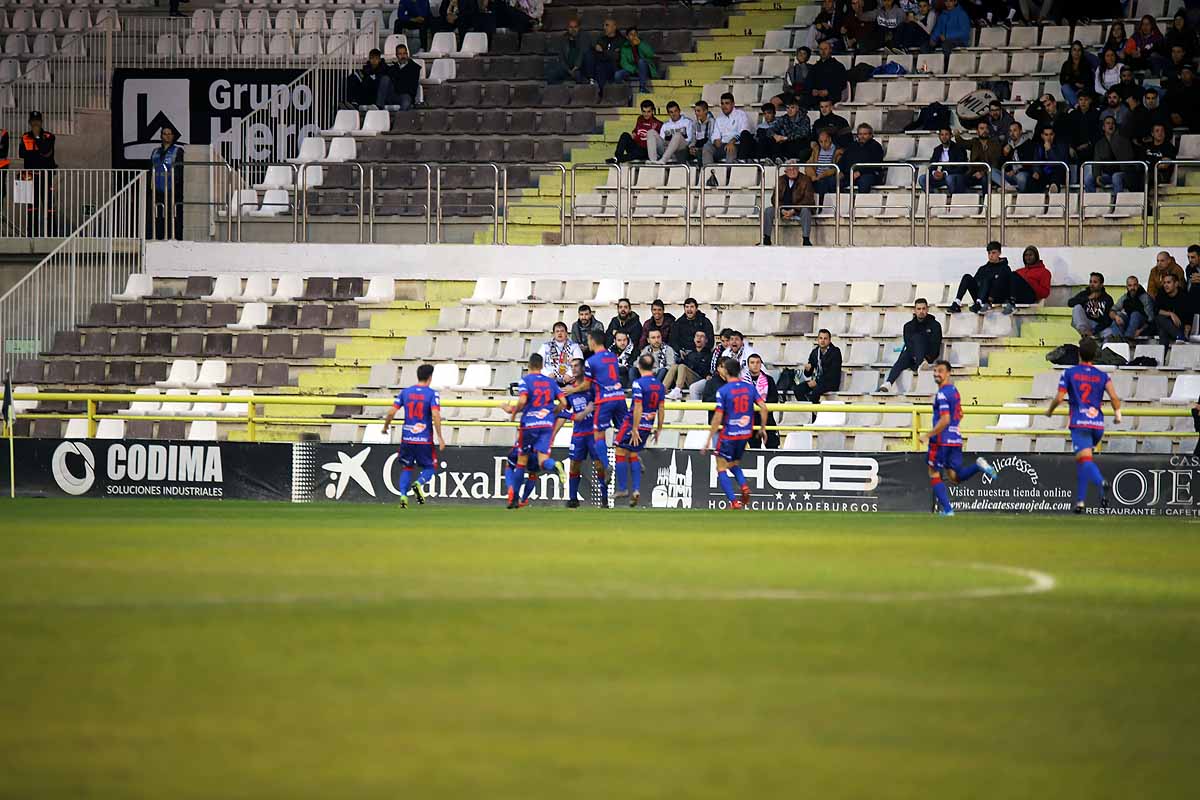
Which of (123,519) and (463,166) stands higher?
(463,166)

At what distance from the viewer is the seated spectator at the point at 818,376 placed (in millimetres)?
25219

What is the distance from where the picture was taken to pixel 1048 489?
920 inches

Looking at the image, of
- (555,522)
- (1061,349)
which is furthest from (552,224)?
(555,522)

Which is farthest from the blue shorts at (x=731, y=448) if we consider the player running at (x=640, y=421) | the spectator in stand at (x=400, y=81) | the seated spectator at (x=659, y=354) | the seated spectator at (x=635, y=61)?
the spectator in stand at (x=400, y=81)

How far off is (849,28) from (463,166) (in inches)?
257

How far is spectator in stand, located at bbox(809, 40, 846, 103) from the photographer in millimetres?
29641

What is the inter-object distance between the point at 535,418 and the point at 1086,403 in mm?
6093

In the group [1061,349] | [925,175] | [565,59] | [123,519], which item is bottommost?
[123,519]

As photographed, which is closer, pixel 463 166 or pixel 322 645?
pixel 322 645

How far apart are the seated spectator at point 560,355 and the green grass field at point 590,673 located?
411 inches

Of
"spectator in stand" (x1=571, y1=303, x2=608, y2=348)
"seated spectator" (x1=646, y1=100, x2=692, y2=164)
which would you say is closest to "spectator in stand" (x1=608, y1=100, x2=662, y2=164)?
"seated spectator" (x1=646, y1=100, x2=692, y2=164)

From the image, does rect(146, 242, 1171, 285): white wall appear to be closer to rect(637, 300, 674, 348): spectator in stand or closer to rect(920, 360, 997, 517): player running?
rect(637, 300, 674, 348): spectator in stand

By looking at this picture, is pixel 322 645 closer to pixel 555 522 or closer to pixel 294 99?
pixel 555 522

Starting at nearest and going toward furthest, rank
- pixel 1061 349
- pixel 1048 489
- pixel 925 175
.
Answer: pixel 1048 489
pixel 1061 349
pixel 925 175
